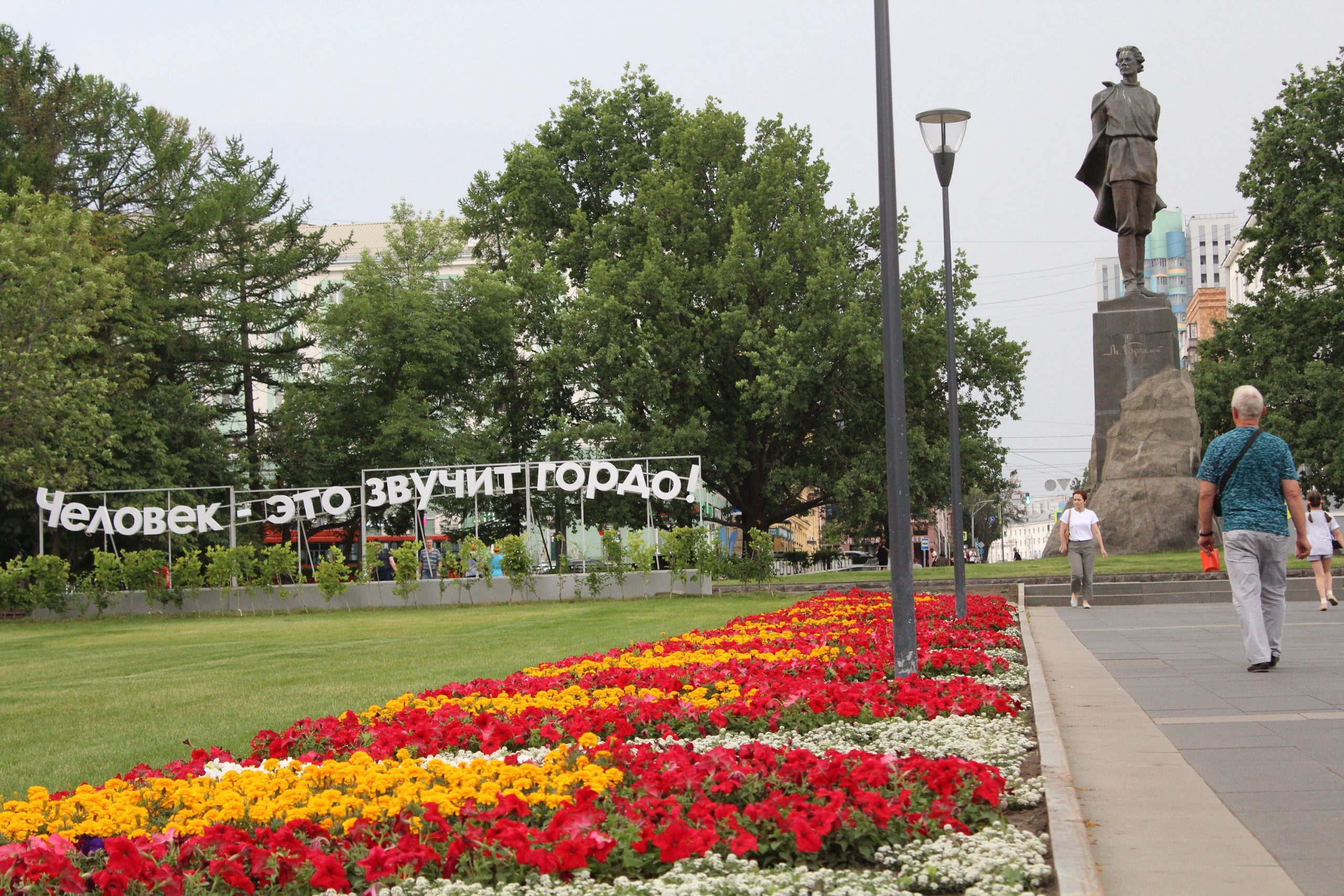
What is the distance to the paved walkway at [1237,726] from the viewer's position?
14.0 feet

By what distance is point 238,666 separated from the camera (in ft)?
45.6

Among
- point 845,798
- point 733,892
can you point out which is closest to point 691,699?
point 845,798

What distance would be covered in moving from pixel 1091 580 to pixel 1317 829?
48.5 ft

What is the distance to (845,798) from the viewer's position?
4602 mm

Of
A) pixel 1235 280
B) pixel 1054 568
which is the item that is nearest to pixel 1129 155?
Answer: pixel 1054 568

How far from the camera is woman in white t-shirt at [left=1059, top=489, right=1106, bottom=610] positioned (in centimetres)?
1784

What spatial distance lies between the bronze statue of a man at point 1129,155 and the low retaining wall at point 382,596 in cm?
1179

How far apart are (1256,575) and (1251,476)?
0.77m

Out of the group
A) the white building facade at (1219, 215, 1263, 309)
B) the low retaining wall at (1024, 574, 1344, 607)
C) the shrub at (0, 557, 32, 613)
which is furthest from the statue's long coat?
the white building facade at (1219, 215, 1263, 309)

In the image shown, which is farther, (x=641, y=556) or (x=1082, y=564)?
(x=641, y=556)

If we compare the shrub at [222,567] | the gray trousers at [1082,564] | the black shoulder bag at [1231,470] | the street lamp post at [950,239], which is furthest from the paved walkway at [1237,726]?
the shrub at [222,567]

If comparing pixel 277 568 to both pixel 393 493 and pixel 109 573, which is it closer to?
pixel 393 493

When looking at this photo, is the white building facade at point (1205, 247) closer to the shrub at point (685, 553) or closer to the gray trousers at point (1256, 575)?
the shrub at point (685, 553)
